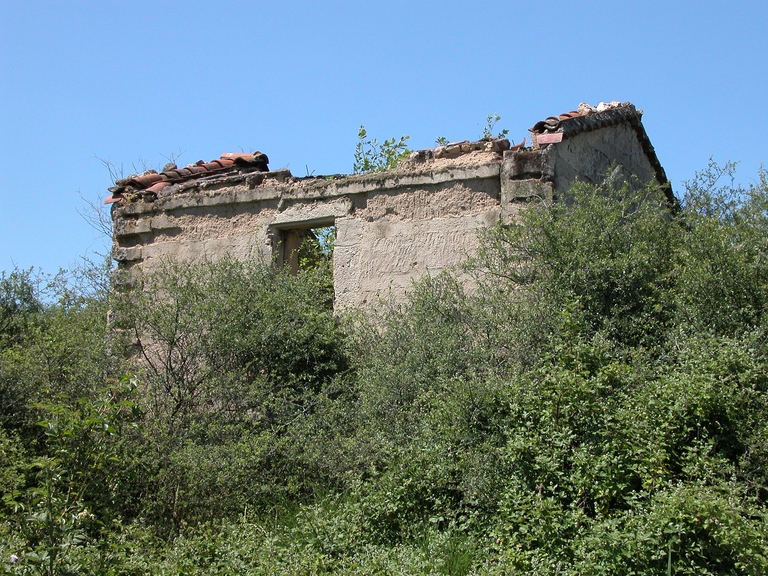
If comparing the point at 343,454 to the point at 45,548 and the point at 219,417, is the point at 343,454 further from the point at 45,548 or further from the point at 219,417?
the point at 45,548

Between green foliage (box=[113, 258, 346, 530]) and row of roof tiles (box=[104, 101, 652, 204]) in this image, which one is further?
row of roof tiles (box=[104, 101, 652, 204])

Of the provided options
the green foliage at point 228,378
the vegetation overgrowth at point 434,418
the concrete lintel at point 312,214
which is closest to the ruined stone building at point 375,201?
the concrete lintel at point 312,214

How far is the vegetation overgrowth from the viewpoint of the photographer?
523 cm

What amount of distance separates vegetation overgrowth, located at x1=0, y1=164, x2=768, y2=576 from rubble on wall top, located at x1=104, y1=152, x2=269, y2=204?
1.71 meters

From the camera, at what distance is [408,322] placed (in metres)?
7.73

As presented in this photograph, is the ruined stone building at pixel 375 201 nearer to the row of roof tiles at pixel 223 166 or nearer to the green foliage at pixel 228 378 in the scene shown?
the row of roof tiles at pixel 223 166

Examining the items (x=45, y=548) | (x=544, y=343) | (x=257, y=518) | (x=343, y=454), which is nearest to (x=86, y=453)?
(x=45, y=548)

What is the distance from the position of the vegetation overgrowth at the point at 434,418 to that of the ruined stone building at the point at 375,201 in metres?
0.59

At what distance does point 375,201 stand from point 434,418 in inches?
135

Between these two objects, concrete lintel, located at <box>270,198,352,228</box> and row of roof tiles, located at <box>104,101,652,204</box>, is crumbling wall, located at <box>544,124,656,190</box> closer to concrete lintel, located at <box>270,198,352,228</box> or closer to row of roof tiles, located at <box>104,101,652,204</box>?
row of roof tiles, located at <box>104,101,652,204</box>

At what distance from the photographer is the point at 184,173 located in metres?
10.5

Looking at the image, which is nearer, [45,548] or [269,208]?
[45,548]

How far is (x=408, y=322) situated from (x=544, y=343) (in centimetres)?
142

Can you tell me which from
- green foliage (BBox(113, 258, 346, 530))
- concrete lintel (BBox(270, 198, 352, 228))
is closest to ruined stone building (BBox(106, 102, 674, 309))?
concrete lintel (BBox(270, 198, 352, 228))
